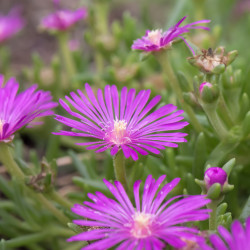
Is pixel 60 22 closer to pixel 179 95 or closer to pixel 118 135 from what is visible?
pixel 179 95

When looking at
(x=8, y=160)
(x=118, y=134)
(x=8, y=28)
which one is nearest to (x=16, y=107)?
(x=8, y=160)

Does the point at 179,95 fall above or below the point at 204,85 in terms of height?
above

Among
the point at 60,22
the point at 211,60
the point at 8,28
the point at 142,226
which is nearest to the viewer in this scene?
the point at 142,226

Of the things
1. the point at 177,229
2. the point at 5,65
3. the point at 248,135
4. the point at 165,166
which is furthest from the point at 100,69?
the point at 177,229

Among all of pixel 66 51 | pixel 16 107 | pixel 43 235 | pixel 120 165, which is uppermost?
pixel 66 51

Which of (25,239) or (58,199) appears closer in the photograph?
(58,199)

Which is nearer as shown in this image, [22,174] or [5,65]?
[22,174]

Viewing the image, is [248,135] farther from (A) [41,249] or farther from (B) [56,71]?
(B) [56,71]
